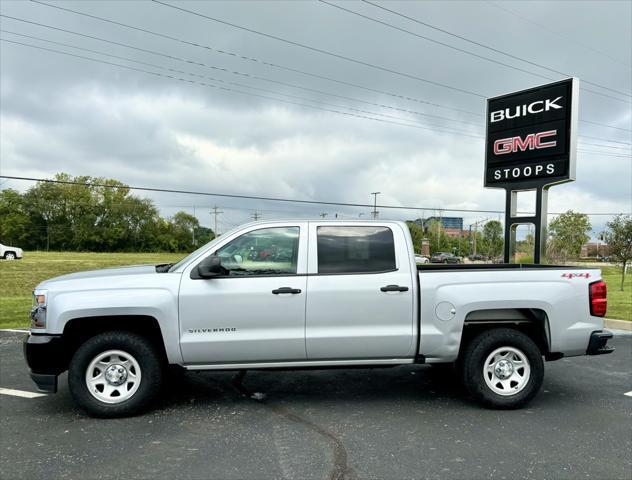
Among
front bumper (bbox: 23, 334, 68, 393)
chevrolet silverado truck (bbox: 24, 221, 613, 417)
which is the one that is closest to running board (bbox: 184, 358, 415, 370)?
chevrolet silverado truck (bbox: 24, 221, 613, 417)

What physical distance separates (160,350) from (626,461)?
13.1 feet

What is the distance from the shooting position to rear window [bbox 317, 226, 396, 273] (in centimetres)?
450

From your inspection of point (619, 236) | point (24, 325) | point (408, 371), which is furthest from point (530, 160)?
point (619, 236)

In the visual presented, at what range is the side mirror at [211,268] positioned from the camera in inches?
164

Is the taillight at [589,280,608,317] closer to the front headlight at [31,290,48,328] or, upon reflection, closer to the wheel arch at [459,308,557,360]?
the wheel arch at [459,308,557,360]

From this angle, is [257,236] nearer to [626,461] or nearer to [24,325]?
[626,461]

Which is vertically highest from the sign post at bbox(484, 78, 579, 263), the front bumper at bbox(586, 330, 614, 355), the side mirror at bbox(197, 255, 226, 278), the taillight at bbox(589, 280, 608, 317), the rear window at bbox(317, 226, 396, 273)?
the sign post at bbox(484, 78, 579, 263)

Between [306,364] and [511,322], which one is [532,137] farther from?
[306,364]

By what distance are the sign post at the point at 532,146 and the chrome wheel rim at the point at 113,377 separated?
8.96m

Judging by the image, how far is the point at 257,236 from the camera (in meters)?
4.55

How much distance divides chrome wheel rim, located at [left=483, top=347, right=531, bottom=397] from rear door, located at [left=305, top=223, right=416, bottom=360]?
83 centimetres

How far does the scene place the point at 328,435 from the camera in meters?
3.90

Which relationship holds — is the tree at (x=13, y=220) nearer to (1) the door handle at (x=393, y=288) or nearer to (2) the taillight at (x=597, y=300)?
(1) the door handle at (x=393, y=288)

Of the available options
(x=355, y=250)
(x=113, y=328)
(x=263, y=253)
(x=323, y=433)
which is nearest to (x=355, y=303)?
(x=355, y=250)
